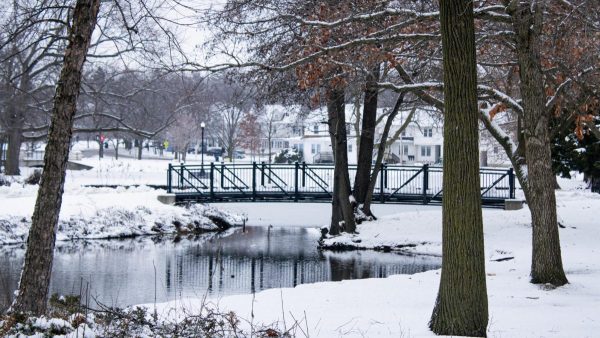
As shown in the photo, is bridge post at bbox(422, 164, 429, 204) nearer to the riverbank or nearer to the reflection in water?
the reflection in water

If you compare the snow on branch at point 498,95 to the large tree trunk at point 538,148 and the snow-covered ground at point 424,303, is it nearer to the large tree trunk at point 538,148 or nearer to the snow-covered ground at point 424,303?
the large tree trunk at point 538,148

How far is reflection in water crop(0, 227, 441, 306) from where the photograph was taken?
47.7 feet

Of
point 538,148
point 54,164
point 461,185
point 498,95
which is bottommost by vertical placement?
point 461,185

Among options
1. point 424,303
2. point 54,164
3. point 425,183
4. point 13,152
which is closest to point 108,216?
point 425,183

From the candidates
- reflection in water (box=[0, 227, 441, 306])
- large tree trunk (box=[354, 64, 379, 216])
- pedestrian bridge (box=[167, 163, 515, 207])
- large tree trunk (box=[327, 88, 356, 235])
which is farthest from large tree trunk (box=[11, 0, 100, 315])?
pedestrian bridge (box=[167, 163, 515, 207])

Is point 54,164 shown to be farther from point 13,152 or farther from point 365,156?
point 13,152

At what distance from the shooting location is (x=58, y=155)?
7320 mm

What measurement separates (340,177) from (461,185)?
15.3 meters

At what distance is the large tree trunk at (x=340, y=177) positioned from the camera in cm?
2188

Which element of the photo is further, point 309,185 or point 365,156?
point 309,185

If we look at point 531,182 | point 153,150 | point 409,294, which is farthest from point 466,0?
point 153,150

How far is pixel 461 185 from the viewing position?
7188mm

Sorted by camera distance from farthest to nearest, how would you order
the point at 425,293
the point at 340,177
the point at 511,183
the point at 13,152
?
1. the point at 13,152
2. the point at 511,183
3. the point at 340,177
4. the point at 425,293

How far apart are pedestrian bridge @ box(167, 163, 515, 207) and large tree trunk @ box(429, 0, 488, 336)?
1838 cm
